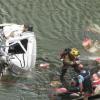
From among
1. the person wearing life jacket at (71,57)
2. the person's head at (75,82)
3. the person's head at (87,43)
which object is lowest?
the person's head at (75,82)

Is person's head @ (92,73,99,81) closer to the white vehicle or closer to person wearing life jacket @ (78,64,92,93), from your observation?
person wearing life jacket @ (78,64,92,93)

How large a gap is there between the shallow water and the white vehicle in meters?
0.46

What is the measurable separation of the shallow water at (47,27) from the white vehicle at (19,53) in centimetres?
46

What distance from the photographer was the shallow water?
698 inches

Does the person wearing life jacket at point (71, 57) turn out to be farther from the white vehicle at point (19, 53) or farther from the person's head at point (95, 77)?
the white vehicle at point (19, 53)

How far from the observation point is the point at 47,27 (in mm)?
23578

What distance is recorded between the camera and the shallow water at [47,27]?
58.2ft

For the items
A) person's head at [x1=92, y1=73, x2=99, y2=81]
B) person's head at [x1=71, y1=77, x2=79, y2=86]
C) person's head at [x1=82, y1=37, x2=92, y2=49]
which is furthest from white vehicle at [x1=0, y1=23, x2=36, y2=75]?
person's head at [x1=82, y1=37, x2=92, y2=49]

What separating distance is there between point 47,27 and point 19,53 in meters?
5.30

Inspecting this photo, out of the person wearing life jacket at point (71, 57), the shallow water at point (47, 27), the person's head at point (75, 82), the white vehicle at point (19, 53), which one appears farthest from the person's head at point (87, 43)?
the person's head at point (75, 82)

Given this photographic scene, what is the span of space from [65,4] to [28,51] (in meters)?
8.46

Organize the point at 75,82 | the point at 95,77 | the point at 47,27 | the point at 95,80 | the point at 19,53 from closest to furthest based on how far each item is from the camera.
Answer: the point at 75,82 → the point at 95,80 → the point at 95,77 → the point at 19,53 → the point at 47,27

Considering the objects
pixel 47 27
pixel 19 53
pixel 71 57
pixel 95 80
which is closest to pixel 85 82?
pixel 95 80

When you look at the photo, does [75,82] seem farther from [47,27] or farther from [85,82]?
[47,27]
